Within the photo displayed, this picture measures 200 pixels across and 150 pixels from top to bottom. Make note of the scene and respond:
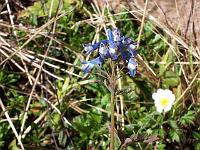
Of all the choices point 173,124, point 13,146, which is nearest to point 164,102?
point 173,124

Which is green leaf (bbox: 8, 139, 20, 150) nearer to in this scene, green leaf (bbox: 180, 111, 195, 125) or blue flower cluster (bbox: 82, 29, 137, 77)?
green leaf (bbox: 180, 111, 195, 125)

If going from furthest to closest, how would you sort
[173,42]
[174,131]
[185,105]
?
[173,42] → [185,105] → [174,131]

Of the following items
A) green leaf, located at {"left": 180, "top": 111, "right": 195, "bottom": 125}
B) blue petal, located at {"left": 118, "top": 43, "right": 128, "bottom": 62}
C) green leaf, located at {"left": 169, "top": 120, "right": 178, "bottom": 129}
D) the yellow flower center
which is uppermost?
blue petal, located at {"left": 118, "top": 43, "right": 128, "bottom": 62}

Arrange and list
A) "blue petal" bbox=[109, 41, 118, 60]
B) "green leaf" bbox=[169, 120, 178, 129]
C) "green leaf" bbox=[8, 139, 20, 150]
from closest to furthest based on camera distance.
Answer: "blue petal" bbox=[109, 41, 118, 60] → "green leaf" bbox=[169, 120, 178, 129] → "green leaf" bbox=[8, 139, 20, 150]

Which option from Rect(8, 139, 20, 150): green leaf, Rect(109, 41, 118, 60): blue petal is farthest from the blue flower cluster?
Rect(8, 139, 20, 150): green leaf

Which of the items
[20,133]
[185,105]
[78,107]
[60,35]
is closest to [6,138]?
[20,133]

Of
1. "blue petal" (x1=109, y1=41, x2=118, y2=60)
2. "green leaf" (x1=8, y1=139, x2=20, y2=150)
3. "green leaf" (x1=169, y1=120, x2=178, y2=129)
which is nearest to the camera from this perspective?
"blue petal" (x1=109, y1=41, x2=118, y2=60)

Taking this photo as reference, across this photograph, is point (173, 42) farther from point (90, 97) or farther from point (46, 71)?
point (46, 71)

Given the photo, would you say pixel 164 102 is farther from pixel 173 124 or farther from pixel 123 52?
pixel 123 52

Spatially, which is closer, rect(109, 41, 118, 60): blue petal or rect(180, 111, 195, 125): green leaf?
rect(109, 41, 118, 60): blue petal
